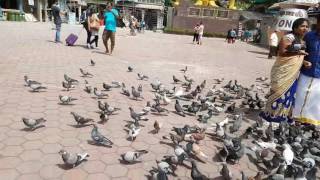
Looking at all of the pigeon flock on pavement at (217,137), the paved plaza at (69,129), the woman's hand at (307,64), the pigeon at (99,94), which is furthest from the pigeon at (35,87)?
the woman's hand at (307,64)

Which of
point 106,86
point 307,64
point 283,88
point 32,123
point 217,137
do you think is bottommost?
point 217,137

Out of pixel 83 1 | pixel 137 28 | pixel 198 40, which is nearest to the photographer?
pixel 198 40

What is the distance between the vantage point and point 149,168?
13.8 feet

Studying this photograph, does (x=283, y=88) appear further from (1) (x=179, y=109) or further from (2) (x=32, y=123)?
(2) (x=32, y=123)

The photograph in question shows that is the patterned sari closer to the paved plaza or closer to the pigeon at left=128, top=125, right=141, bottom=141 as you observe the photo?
the paved plaza

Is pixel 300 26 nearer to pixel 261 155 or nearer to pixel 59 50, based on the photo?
pixel 261 155

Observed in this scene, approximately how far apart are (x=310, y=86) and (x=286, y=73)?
1.62ft

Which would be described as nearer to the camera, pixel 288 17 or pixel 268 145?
pixel 268 145

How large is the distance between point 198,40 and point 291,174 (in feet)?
71.2

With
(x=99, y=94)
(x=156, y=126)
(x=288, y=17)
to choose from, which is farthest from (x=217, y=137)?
(x=288, y=17)

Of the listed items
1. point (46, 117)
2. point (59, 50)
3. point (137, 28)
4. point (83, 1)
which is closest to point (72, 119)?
point (46, 117)

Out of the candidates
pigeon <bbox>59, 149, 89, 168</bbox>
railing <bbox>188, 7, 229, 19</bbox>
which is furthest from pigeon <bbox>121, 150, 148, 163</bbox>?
railing <bbox>188, 7, 229, 19</bbox>

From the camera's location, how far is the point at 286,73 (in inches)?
214

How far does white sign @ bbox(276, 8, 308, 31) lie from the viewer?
16.8 metres
